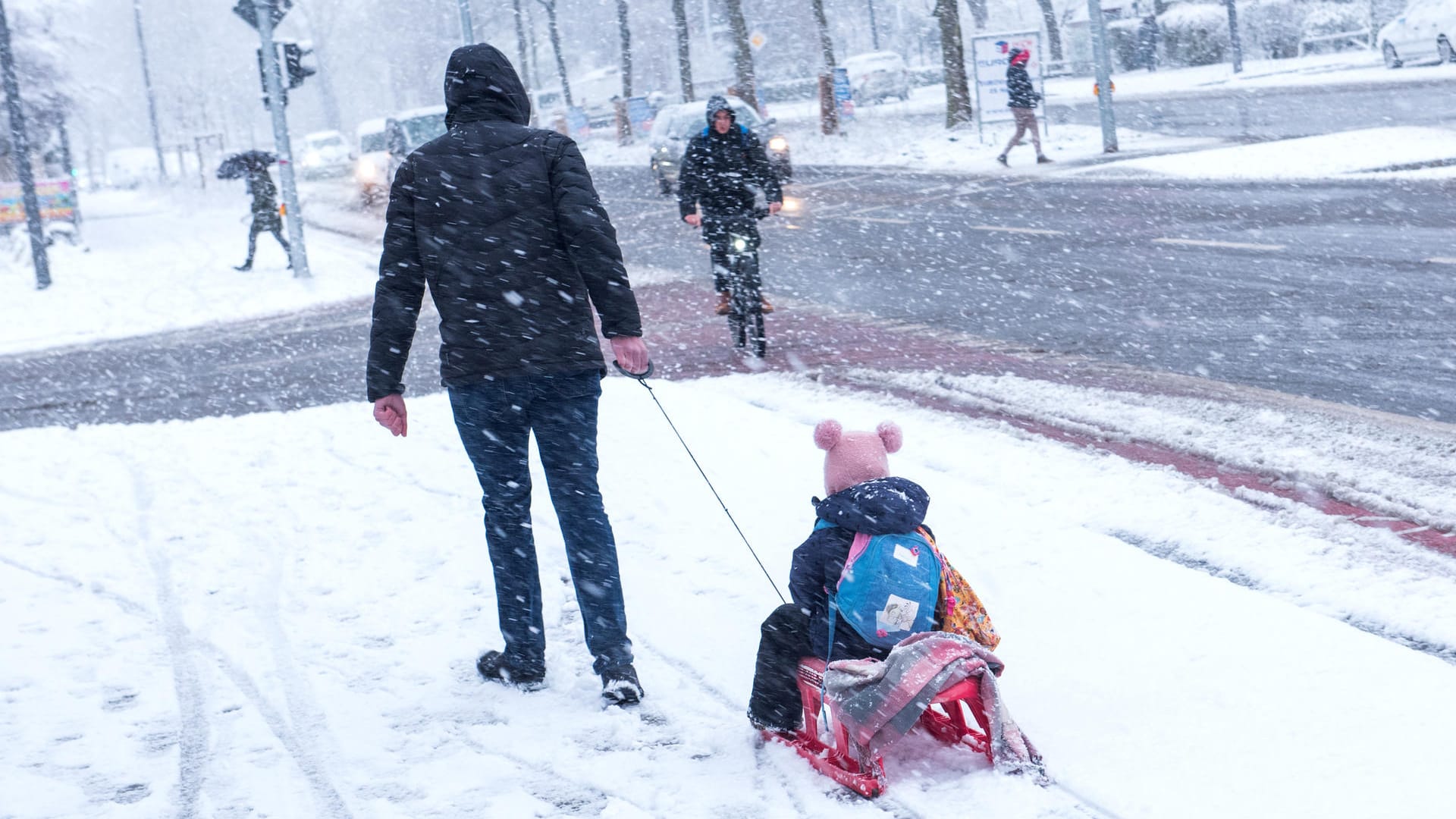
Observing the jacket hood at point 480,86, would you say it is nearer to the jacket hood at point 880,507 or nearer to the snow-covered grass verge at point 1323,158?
the jacket hood at point 880,507

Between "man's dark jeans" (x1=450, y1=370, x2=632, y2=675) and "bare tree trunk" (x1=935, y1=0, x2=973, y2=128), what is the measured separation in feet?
85.7

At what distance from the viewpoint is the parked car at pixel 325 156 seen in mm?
51844

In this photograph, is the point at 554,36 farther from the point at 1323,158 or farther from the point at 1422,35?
the point at 1323,158

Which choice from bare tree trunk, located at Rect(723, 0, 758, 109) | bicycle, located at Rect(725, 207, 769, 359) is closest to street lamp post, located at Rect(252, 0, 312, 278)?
bicycle, located at Rect(725, 207, 769, 359)

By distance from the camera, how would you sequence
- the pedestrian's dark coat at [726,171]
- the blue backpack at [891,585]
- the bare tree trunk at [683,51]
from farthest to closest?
the bare tree trunk at [683,51], the pedestrian's dark coat at [726,171], the blue backpack at [891,585]

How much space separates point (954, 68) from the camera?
29.0m

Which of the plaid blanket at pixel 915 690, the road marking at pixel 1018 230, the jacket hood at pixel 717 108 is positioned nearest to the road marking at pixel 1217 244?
the road marking at pixel 1018 230

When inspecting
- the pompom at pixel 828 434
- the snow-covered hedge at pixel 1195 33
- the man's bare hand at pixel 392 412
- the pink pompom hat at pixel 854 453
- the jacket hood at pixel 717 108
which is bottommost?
the pink pompom hat at pixel 854 453

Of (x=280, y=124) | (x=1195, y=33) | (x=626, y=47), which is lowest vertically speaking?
(x=280, y=124)

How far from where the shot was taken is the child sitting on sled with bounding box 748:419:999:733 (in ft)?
11.2

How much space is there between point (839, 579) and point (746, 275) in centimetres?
612

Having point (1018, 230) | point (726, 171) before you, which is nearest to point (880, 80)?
point (1018, 230)

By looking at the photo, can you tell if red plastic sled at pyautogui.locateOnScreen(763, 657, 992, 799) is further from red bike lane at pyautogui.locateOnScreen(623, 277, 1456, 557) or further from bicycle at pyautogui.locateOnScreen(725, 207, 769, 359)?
bicycle at pyautogui.locateOnScreen(725, 207, 769, 359)

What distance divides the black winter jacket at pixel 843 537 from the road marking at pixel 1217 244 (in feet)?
31.2
